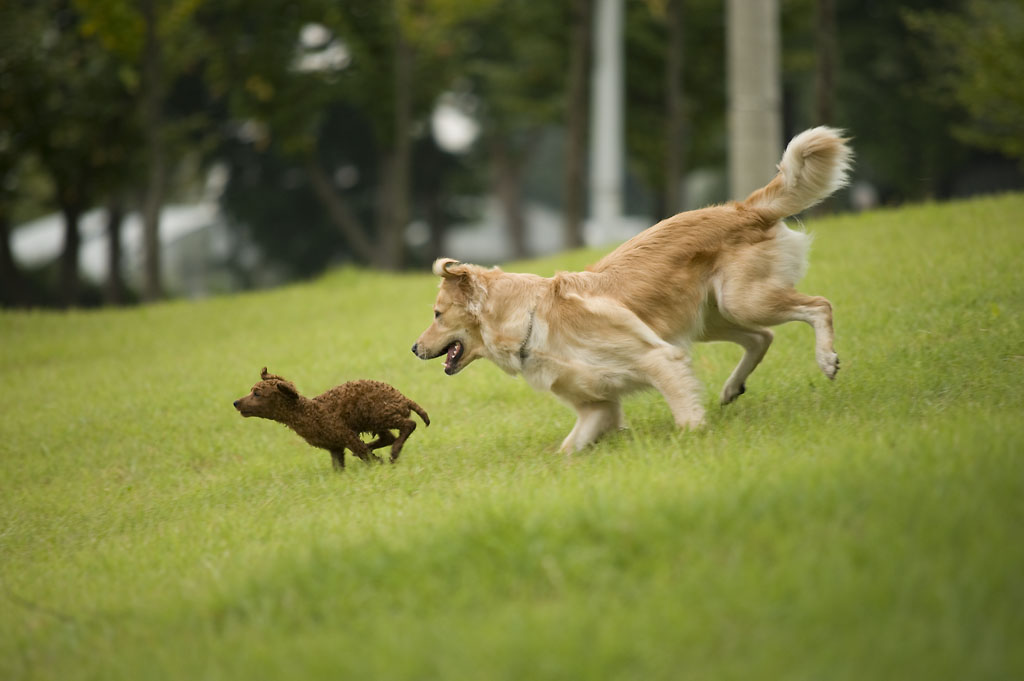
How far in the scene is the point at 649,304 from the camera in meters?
7.07

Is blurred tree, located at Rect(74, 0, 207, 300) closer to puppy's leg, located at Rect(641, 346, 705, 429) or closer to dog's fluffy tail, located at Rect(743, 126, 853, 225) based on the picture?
dog's fluffy tail, located at Rect(743, 126, 853, 225)

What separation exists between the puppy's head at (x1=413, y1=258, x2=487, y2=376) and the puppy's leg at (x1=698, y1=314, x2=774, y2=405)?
1748 mm

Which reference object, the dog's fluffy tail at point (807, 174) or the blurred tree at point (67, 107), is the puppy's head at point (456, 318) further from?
the blurred tree at point (67, 107)

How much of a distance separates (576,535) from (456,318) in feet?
9.87

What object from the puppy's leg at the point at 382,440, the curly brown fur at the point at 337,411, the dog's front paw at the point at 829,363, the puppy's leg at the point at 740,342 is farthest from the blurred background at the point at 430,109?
the curly brown fur at the point at 337,411

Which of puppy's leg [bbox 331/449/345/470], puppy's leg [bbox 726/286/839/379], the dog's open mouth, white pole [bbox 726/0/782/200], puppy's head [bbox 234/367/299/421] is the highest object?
white pole [bbox 726/0/782/200]

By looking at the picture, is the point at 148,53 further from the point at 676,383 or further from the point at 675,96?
the point at 676,383

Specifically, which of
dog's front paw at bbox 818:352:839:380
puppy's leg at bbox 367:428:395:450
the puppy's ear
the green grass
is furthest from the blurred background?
the puppy's ear

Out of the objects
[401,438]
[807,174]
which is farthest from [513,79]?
[401,438]

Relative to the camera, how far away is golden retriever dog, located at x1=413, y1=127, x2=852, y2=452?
684cm

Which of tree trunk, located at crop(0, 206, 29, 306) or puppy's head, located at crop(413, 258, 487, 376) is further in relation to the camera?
tree trunk, located at crop(0, 206, 29, 306)

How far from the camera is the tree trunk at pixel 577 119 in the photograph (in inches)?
944

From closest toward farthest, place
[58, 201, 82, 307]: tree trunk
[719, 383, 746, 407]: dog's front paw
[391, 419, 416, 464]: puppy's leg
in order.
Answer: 1. [391, 419, 416, 464]: puppy's leg
2. [719, 383, 746, 407]: dog's front paw
3. [58, 201, 82, 307]: tree trunk

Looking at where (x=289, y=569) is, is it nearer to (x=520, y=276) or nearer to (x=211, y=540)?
(x=211, y=540)
